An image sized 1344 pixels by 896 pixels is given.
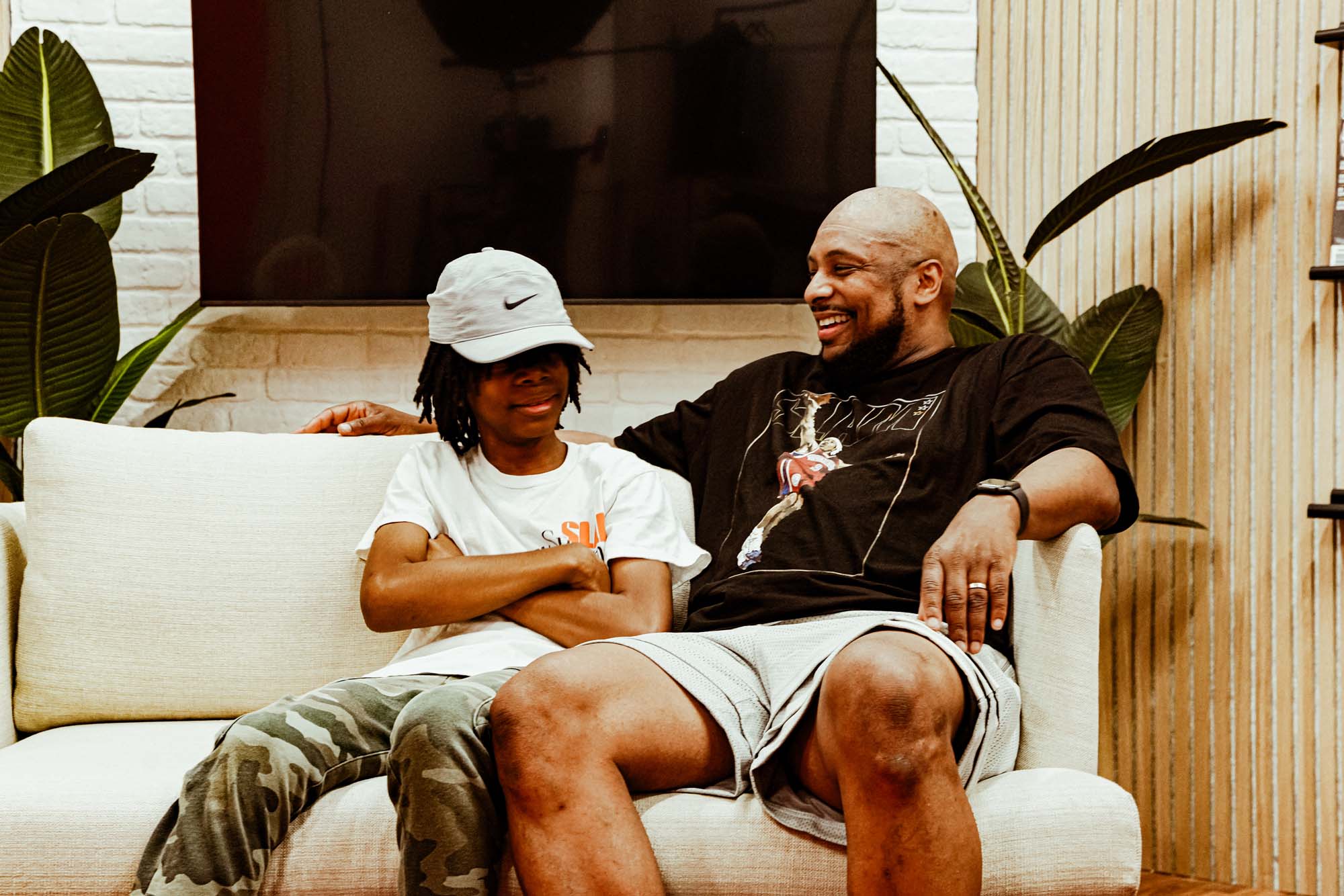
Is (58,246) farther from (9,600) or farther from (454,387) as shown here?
(454,387)

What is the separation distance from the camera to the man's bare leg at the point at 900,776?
1224 mm

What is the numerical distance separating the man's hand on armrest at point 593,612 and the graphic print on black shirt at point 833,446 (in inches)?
6.6

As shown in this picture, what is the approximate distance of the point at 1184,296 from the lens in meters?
2.35

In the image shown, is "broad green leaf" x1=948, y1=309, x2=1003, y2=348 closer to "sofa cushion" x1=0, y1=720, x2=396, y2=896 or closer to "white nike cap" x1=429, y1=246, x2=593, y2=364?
"white nike cap" x1=429, y1=246, x2=593, y2=364

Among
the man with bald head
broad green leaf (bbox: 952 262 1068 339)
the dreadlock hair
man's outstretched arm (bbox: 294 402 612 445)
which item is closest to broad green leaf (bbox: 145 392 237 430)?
man's outstretched arm (bbox: 294 402 612 445)

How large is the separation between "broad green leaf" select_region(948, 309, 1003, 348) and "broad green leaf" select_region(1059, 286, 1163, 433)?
0.16 metres

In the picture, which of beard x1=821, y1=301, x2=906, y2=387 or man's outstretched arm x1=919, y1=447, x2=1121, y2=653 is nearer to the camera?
man's outstretched arm x1=919, y1=447, x2=1121, y2=653

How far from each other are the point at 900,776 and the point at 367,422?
1237 millimetres

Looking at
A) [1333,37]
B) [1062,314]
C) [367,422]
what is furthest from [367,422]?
[1333,37]

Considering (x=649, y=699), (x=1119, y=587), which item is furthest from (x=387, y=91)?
(x=1119, y=587)

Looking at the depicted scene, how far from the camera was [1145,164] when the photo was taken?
6.82 ft

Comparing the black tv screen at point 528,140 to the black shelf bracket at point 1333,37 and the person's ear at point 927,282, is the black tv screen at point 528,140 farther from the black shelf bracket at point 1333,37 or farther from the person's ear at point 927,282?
the black shelf bracket at point 1333,37

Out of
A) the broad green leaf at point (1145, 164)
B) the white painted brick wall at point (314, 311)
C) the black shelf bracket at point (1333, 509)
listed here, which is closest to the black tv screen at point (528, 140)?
the white painted brick wall at point (314, 311)

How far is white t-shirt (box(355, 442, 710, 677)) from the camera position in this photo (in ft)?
5.63
